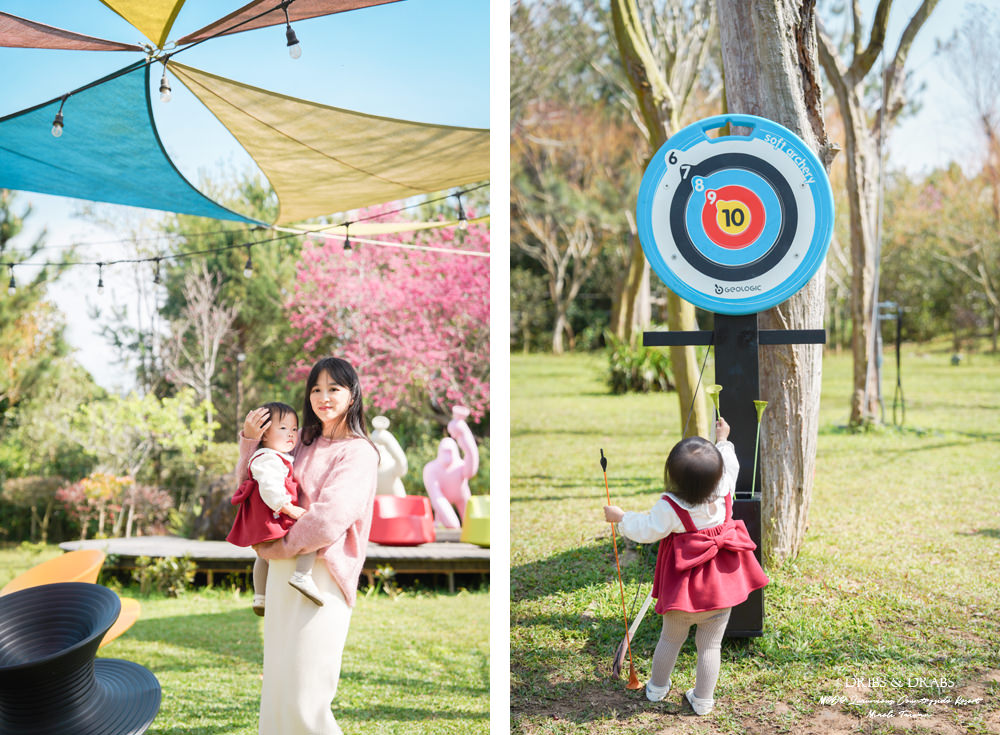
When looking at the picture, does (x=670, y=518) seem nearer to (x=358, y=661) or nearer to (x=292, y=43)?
(x=292, y=43)

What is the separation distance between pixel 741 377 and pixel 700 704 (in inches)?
45.1

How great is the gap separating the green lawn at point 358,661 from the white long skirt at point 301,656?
1.13 meters

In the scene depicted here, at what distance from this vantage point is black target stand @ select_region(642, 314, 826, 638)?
2.79 m

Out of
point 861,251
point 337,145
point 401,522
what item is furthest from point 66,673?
point 861,251

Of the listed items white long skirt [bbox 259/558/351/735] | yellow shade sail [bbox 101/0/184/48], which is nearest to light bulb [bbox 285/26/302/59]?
yellow shade sail [bbox 101/0/184/48]

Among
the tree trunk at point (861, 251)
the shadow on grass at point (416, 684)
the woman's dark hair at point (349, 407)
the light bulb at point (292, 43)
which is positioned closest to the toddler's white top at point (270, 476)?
the woman's dark hair at point (349, 407)

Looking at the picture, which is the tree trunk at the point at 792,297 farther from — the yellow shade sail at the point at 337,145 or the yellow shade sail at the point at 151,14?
the yellow shade sail at the point at 151,14

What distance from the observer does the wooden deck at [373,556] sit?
589cm

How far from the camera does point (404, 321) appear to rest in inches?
330

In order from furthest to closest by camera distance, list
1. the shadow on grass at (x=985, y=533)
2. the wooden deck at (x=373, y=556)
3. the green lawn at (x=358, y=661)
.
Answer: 1. the wooden deck at (x=373, y=556)
2. the shadow on grass at (x=985, y=533)
3. the green lawn at (x=358, y=661)

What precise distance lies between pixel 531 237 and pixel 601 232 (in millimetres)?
1643

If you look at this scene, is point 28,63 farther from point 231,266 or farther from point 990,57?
point 990,57

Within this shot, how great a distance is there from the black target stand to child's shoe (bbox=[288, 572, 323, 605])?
1.38 meters

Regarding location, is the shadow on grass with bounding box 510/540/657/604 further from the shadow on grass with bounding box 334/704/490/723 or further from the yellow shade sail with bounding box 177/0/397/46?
the yellow shade sail with bounding box 177/0/397/46
